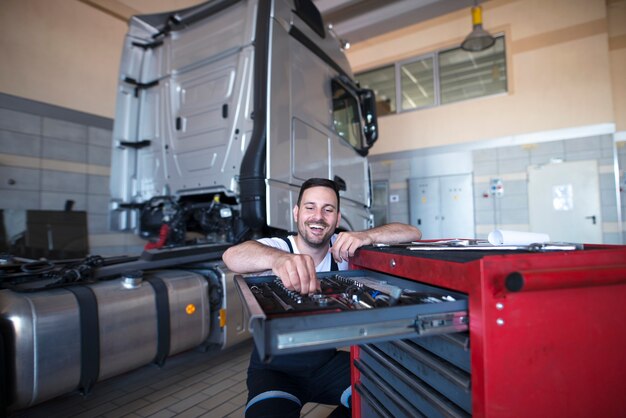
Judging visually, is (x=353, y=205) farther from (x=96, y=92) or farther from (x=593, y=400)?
(x=96, y=92)

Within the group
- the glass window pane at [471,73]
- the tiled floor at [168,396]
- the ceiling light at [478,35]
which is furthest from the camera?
the glass window pane at [471,73]

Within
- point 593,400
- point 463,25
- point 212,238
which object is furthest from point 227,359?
point 463,25

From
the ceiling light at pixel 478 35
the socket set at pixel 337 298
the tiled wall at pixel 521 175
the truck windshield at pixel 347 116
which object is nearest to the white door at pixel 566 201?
the tiled wall at pixel 521 175

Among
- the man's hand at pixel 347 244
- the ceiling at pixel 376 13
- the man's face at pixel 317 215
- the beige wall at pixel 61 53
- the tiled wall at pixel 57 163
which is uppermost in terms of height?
the ceiling at pixel 376 13

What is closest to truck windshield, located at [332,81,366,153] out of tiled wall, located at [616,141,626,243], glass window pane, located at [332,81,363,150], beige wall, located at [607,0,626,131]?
glass window pane, located at [332,81,363,150]

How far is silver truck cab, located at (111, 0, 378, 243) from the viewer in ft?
7.84

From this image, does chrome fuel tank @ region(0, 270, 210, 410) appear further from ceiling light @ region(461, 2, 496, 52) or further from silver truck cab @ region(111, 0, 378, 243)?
ceiling light @ region(461, 2, 496, 52)

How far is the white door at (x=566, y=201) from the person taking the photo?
518 centimetres

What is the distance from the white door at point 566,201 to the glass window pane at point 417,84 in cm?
242

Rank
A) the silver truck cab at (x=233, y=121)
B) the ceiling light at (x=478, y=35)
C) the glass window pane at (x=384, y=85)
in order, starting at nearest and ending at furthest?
the silver truck cab at (x=233, y=121), the ceiling light at (x=478, y=35), the glass window pane at (x=384, y=85)

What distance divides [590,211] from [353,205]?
14.0 ft

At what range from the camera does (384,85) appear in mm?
7449

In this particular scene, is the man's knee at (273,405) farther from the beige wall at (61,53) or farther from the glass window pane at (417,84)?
the glass window pane at (417,84)

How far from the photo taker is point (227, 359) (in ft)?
8.03
